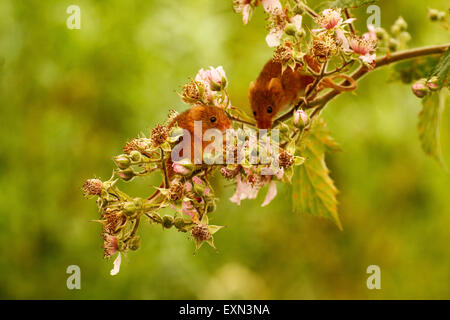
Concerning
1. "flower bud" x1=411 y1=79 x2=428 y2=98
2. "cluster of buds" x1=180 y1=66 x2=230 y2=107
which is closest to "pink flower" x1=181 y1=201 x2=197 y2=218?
"cluster of buds" x1=180 y1=66 x2=230 y2=107

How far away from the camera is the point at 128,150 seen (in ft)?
2.00

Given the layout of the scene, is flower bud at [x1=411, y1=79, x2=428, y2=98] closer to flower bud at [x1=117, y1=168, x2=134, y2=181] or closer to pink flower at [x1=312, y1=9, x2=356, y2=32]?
pink flower at [x1=312, y1=9, x2=356, y2=32]

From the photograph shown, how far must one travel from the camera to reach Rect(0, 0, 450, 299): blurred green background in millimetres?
1853

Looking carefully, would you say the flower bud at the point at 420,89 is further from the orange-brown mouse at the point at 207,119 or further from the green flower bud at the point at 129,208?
the green flower bud at the point at 129,208

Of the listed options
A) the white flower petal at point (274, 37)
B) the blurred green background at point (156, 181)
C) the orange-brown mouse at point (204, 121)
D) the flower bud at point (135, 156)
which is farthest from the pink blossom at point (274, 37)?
the blurred green background at point (156, 181)

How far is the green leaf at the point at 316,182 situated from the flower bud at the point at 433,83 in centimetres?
18

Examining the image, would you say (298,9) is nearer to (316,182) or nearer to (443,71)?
(443,71)

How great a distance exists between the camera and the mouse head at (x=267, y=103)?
68 centimetres

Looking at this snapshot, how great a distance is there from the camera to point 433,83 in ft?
1.93

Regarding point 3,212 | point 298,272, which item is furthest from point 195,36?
point 298,272

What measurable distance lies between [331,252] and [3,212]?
1455mm

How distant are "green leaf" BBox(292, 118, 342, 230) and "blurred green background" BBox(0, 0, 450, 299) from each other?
43.6 inches

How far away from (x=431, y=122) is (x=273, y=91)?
0.30 meters

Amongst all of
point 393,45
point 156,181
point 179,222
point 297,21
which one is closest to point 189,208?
point 179,222
